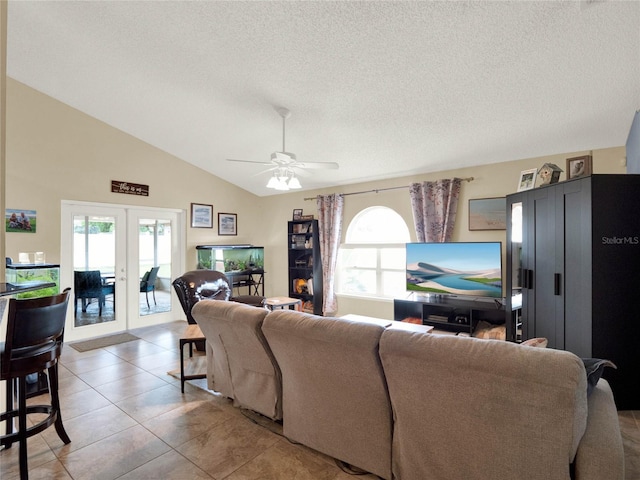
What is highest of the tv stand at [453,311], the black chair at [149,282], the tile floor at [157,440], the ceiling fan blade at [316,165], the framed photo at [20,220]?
the ceiling fan blade at [316,165]

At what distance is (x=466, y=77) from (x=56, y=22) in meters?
3.69

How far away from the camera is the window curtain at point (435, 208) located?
14.5 ft

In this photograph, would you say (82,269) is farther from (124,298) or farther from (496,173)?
(496,173)

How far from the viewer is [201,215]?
5.92 metres

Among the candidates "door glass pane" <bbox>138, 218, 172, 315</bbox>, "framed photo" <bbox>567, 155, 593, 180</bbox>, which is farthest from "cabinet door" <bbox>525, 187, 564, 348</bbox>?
"door glass pane" <bbox>138, 218, 172, 315</bbox>

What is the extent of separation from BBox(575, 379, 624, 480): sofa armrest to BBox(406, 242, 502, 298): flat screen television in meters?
2.79

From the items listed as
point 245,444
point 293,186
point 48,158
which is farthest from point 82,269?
point 245,444

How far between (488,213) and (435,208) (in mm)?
682

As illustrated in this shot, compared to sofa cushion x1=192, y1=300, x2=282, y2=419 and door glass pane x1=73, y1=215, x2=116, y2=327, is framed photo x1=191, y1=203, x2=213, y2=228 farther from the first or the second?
sofa cushion x1=192, y1=300, x2=282, y2=419

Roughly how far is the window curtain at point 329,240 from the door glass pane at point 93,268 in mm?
3318

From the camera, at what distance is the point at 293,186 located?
3512 mm

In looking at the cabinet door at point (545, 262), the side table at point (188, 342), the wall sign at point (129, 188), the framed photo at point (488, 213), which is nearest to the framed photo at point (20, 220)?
the wall sign at point (129, 188)

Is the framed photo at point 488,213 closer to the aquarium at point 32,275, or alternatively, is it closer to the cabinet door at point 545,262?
the cabinet door at point 545,262

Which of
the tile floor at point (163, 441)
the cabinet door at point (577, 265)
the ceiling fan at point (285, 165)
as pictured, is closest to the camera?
the tile floor at point (163, 441)
